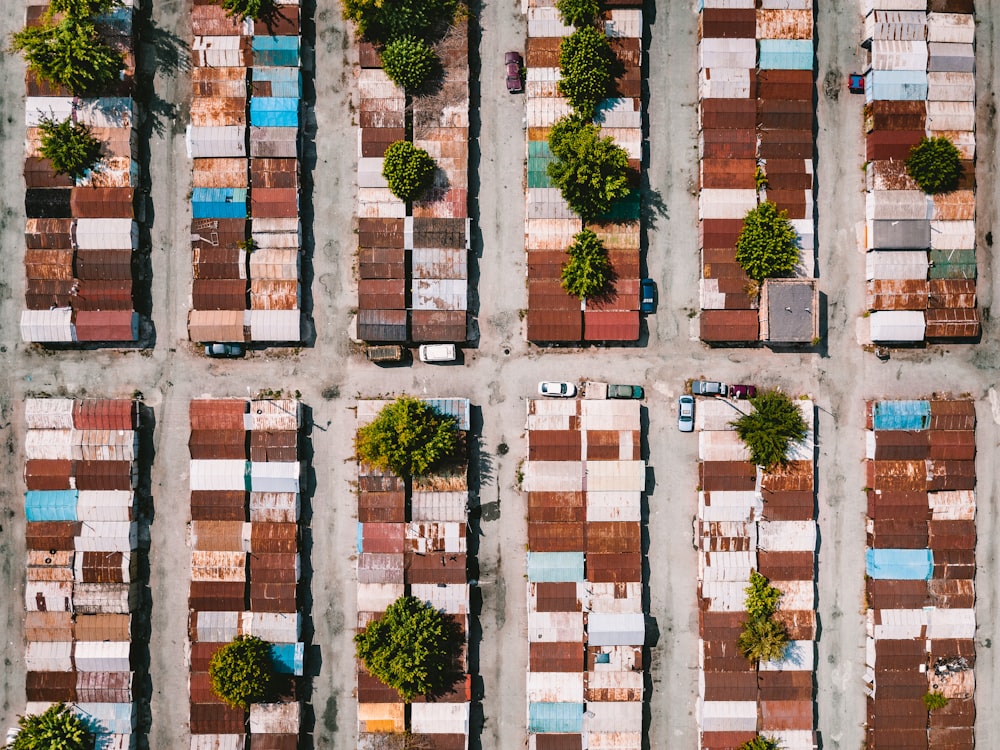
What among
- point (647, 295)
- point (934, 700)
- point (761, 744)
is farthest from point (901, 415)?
point (761, 744)

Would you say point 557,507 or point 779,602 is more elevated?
point 557,507

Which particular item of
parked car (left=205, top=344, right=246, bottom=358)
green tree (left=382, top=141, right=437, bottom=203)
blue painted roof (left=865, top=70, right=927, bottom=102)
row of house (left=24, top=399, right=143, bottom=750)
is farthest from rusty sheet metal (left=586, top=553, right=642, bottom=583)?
blue painted roof (left=865, top=70, right=927, bottom=102)

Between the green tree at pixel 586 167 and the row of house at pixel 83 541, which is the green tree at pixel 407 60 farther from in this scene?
the row of house at pixel 83 541

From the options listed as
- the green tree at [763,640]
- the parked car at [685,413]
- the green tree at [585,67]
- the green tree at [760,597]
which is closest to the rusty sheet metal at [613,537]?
the parked car at [685,413]

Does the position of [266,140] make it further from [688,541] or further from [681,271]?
[688,541]

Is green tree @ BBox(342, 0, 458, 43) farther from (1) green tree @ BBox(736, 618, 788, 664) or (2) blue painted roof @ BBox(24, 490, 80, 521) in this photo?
(1) green tree @ BBox(736, 618, 788, 664)

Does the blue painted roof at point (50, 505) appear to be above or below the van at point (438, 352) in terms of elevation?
below

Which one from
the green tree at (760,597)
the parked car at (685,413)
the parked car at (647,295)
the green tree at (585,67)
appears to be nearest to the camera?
the green tree at (585,67)

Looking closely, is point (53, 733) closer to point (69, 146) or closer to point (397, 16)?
point (69, 146)
